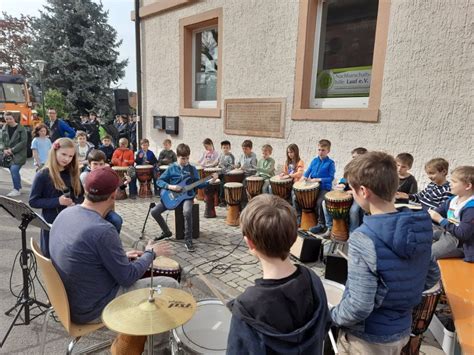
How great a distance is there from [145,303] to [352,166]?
1.33 metres

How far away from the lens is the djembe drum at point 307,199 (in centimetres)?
531

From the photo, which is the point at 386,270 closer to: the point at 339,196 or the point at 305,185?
the point at 339,196

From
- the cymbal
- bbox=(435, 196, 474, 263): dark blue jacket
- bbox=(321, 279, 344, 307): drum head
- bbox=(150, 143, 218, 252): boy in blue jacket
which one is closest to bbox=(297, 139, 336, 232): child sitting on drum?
bbox=(150, 143, 218, 252): boy in blue jacket

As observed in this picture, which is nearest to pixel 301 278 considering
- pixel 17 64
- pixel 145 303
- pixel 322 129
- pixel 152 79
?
pixel 145 303

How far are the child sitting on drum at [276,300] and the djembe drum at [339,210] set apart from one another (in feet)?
11.6

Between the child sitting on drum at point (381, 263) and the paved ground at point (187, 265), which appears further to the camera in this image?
the paved ground at point (187, 265)

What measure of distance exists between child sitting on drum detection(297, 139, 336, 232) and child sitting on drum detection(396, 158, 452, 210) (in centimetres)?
149

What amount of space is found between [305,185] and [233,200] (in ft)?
4.24

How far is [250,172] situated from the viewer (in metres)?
6.79

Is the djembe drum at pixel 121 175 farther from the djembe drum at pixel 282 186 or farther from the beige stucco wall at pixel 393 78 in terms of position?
the djembe drum at pixel 282 186

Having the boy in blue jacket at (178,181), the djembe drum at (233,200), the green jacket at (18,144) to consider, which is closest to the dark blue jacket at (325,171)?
the djembe drum at (233,200)

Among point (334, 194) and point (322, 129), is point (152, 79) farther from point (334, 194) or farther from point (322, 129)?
point (334, 194)

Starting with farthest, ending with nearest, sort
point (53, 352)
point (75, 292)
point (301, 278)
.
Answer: point (53, 352) < point (75, 292) < point (301, 278)

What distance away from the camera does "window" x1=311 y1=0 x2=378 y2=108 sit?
18.8 feet
